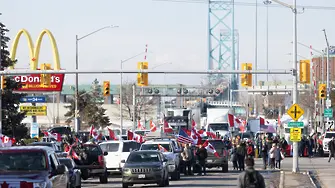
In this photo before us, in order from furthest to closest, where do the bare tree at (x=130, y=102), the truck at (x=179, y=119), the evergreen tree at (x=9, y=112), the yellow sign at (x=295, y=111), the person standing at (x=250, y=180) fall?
the bare tree at (x=130, y=102) → the truck at (x=179, y=119) → the evergreen tree at (x=9, y=112) → the yellow sign at (x=295, y=111) → the person standing at (x=250, y=180)

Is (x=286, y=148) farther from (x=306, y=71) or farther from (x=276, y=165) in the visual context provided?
(x=306, y=71)

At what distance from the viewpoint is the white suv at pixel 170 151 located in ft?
121

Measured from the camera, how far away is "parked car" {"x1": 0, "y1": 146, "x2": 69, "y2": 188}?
65.5ft

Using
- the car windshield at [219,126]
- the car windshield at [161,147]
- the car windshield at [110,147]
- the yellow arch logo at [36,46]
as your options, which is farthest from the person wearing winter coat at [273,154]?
the yellow arch logo at [36,46]

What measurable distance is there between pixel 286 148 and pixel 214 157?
19.2 m

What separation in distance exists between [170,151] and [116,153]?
2452 millimetres

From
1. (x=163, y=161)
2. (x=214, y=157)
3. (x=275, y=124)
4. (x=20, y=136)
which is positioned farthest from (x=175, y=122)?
(x=163, y=161)

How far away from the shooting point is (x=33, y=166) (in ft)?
68.8

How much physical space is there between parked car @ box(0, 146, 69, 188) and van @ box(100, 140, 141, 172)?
16.8m

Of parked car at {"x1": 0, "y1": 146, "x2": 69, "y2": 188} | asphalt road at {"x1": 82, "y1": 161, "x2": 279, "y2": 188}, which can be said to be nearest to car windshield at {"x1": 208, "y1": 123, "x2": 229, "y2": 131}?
asphalt road at {"x1": 82, "y1": 161, "x2": 279, "y2": 188}

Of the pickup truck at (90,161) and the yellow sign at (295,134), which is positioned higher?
the yellow sign at (295,134)

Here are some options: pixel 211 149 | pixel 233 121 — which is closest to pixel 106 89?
pixel 233 121

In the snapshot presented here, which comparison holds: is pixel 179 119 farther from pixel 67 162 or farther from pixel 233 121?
pixel 67 162

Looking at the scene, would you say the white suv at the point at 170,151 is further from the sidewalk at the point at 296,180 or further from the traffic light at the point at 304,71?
the traffic light at the point at 304,71
